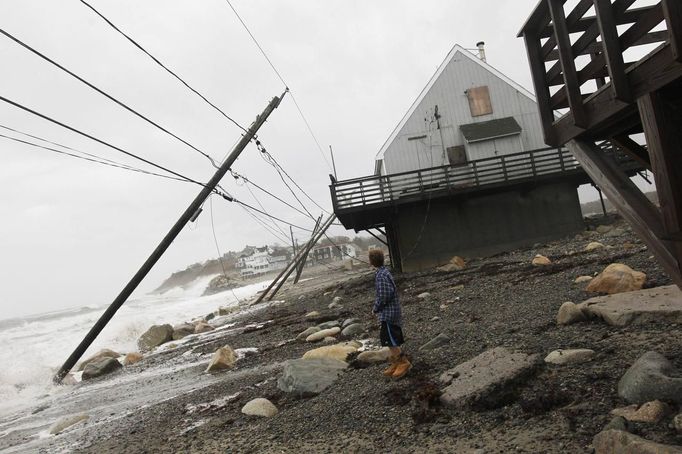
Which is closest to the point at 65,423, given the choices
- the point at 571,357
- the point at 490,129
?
the point at 571,357

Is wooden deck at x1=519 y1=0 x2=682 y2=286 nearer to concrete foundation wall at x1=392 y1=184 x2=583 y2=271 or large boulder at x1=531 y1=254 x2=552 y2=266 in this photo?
large boulder at x1=531 y1=254 x2=552 y2=266

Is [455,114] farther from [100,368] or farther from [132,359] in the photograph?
[100,368]

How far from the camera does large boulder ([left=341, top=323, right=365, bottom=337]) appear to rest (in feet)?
33.2

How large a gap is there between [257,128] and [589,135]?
1371cm

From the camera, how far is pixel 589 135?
482cm

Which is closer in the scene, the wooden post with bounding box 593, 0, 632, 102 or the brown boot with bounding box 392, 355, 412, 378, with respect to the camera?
the wooden post with bounding box 593, 0, 632, 102

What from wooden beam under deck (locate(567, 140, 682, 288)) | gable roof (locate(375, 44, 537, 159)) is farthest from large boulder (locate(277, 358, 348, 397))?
gable roof (locate(375, 44, 537, 159))

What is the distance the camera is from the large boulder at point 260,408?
5.72m

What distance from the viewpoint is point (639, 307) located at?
5.69 m

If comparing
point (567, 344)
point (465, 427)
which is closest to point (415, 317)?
point (567, 344)

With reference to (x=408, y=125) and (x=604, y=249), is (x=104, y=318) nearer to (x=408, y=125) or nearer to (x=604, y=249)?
(x=604, y=249)

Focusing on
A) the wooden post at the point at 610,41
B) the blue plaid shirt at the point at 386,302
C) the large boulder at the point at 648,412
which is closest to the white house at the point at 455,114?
the blue plaid shirt at the point at 386,302

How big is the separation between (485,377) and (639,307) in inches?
103

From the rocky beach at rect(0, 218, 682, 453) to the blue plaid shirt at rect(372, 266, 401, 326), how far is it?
2.52ft
